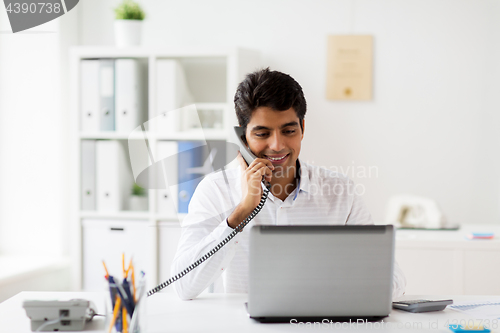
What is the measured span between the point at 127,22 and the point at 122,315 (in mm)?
2041

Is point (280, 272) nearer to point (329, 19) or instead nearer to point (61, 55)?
point (329, 19)

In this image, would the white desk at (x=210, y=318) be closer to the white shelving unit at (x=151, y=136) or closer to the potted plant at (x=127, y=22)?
the white shelving unit at (x=151, y=136)

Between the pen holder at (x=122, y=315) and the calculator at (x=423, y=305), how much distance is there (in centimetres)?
62

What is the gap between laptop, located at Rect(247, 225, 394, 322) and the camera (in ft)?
3.41

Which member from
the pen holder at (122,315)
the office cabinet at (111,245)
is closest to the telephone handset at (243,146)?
the pen holder at (122,315)

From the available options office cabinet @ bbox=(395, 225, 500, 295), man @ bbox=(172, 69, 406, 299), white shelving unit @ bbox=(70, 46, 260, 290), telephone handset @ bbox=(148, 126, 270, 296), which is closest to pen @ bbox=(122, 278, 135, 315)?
telephone handset @ bbox=(148, 126, 270, 296)

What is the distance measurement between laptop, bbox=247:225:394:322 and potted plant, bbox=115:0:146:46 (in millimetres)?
1983

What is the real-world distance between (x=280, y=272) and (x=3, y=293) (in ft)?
5.81

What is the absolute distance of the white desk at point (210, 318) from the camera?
107 centimetres

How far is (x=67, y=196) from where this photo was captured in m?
2.92

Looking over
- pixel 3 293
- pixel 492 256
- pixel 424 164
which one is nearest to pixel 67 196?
pixel 3 293

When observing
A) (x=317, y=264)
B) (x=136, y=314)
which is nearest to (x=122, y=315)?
(x=136, y=314)

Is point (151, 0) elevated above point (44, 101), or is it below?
above

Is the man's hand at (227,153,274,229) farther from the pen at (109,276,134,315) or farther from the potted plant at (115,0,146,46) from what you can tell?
the potted plant at (115,0,146,46)
